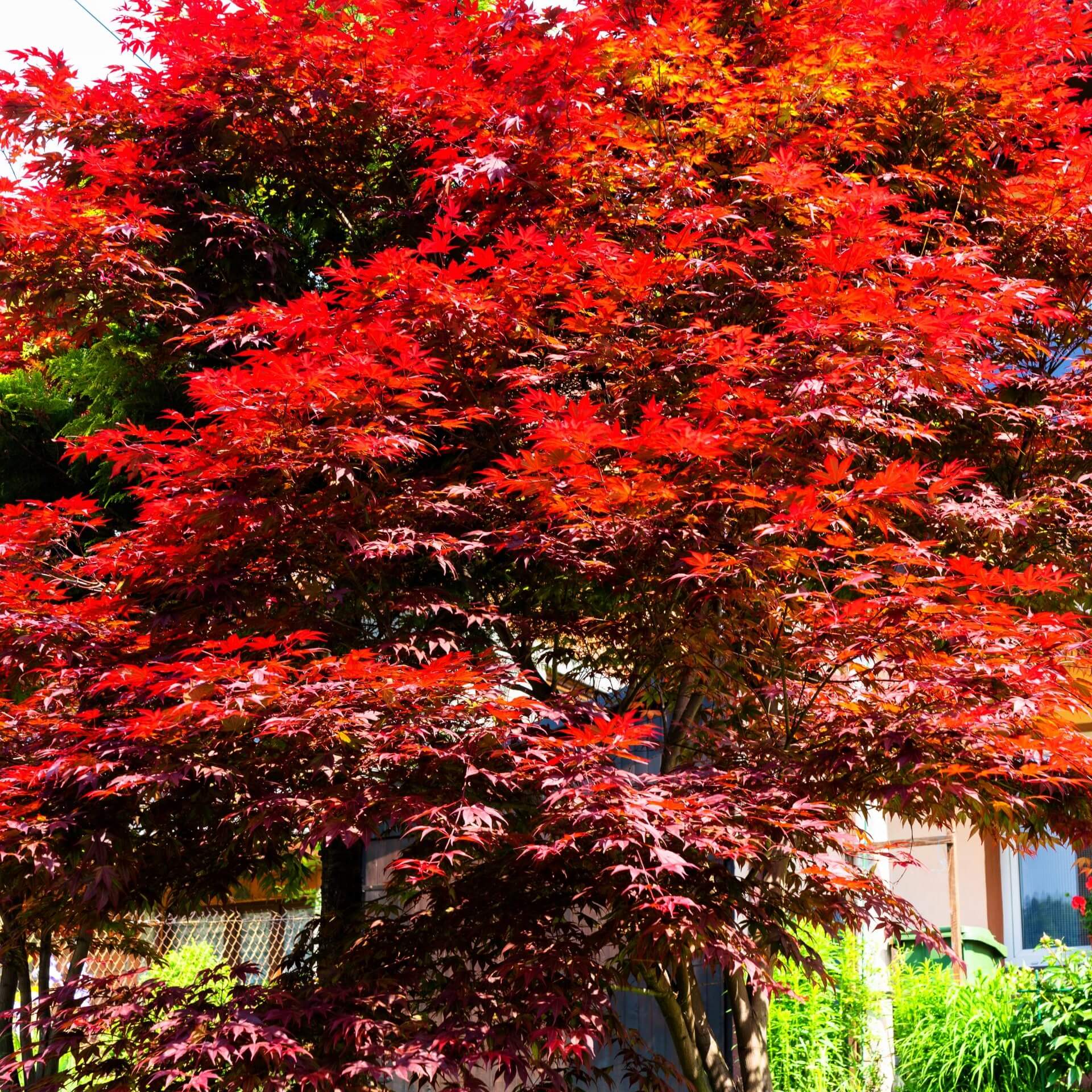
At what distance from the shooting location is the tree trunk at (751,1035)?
17.1 ft

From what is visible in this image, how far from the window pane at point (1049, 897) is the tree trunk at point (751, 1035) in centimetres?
714

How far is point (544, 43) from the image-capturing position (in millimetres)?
5328

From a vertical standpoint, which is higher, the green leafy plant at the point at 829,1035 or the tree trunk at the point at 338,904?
the tree trunk at the point at 338,904

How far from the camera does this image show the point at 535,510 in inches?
173

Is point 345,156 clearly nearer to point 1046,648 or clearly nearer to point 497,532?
point 497,532

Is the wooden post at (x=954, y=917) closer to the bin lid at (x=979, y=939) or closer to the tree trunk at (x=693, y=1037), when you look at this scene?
the bin lid at (x=979, y=939)

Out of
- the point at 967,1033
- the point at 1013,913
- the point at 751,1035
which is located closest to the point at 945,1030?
the point at 967,1033

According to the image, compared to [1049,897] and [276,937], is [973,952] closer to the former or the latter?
[1049,897]

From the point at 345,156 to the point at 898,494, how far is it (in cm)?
323

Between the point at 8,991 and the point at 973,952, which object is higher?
the point at 8,991

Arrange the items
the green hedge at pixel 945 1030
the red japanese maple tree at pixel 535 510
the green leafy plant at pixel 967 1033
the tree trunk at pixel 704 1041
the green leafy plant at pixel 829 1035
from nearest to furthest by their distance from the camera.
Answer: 1. the red japanese maple tree at pixel 535 510
2. the tree trunk at pixel 704 1041
3. the green hedge at pixel 945 1030
4. the green leafy plant at pixel 967 1033
5. the green leafy plant at pixel 829 1035

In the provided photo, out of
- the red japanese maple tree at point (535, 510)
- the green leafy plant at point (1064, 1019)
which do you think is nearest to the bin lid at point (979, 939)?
the green leafy plant at point (1064, 1019)

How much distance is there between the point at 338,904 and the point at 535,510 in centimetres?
229

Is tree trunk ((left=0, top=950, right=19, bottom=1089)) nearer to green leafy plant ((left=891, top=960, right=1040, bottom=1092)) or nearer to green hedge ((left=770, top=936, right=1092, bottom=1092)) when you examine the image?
green hedge ((left=770, top=936, right=1092, bottom=1092))
